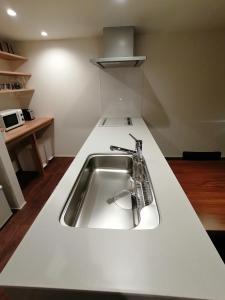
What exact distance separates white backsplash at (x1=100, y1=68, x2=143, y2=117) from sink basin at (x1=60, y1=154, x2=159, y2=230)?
171cm

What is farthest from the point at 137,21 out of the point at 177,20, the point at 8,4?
the point at 8,4

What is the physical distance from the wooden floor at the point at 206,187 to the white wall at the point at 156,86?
0.45m

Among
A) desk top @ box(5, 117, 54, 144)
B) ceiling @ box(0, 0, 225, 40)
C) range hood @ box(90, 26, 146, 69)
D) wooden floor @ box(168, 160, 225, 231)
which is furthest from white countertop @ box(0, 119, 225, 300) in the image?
range hood @ box(90, 26, 146, 69)

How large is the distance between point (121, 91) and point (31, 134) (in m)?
1.59

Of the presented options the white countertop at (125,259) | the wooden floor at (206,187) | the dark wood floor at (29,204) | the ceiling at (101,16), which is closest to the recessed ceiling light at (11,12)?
the ceiling at (101,16)

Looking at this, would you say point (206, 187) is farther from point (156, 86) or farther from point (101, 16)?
point (101, 16)

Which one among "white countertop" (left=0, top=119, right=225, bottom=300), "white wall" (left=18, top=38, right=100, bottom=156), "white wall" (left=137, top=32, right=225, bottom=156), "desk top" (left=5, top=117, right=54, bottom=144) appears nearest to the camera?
"white countertop" (left=0, top=119, right=225, bottom=300)

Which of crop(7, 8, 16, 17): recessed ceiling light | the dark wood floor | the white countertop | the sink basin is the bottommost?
the dark wood floor

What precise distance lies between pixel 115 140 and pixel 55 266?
1263 mm

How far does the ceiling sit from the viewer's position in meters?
1.57

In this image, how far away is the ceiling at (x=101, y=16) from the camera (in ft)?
5.14

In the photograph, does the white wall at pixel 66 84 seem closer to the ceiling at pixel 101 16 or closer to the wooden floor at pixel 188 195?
the ceiling at pixel 101 16

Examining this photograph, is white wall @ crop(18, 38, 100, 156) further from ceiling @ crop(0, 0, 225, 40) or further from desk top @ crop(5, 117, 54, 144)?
desk top @ crop(5, 117, 54, 144)

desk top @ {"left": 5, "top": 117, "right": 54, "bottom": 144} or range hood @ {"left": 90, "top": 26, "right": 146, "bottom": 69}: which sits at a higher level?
range hood @ {"left": 90, "top": 26, "right": 146, "bottom": 69}
